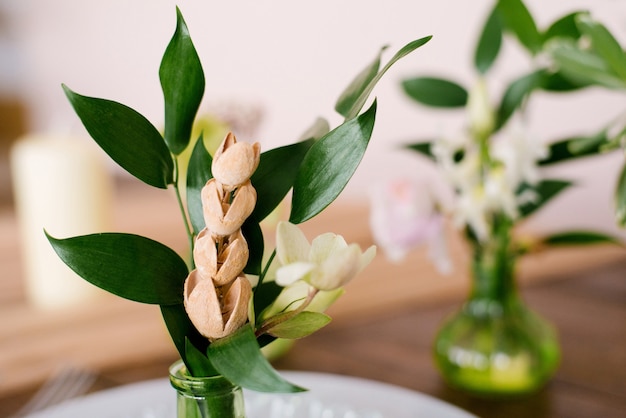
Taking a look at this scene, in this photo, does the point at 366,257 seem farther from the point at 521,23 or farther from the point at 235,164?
the point at 521,23

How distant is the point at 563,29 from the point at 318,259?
421mm

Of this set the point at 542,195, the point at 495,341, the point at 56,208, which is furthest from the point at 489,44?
the point at 56,208

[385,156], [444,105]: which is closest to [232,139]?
[444,105]

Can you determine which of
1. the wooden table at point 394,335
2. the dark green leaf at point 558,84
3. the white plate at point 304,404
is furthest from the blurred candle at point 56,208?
the dark green leaf at point 558,84

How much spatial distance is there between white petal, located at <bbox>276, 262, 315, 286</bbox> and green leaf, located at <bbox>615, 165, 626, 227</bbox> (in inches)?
11.3

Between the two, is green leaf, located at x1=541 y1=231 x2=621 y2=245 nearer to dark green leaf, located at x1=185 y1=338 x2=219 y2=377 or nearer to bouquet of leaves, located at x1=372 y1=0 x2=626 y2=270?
bouquet of leaves, located at x1=372 y1=0 x2=626 y2=270

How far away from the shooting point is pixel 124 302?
90 centimetres

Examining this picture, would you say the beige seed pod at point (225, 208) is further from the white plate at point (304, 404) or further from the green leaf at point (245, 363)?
the white plate at point (304, 404)

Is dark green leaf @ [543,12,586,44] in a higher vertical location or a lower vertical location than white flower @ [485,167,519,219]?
higher

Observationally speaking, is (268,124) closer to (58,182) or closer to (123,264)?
(58,182)

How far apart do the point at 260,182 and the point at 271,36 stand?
163 cm

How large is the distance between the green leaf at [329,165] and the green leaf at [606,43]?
0.73 ft

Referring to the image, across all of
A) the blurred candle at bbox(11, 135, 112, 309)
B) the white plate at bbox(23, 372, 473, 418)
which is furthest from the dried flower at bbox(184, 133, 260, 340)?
the blurred candle at bbox(11, 135, 112, 309)

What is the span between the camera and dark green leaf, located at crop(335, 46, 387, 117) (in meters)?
0.34
